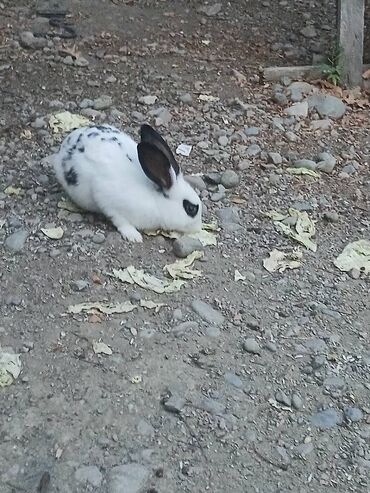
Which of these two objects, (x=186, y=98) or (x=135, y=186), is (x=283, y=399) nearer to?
(x=135, y=186)

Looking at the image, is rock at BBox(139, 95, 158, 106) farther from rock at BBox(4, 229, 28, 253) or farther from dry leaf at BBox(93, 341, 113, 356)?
dry leaf at BBox(93, 341, 113, 356)

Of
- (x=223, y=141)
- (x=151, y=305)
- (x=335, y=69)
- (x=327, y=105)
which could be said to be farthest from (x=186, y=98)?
(x=151, y=305)

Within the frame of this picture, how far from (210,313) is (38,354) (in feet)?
2.59

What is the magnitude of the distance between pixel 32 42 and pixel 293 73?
180 cm

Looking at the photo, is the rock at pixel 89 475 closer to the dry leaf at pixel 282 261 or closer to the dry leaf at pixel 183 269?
the dry leaf at pixel 183 269

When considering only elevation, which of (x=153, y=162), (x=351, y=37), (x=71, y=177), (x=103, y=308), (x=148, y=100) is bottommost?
(x=148, y=100)

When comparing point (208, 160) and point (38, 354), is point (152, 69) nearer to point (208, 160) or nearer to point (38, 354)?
point (208, 160)

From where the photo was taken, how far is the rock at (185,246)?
4.39 meters

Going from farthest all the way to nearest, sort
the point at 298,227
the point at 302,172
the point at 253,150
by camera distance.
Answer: the point at 253,150 < the point at 302,172 < the point at 298,227

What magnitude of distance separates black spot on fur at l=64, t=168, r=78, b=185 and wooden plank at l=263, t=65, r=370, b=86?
6.80 feet

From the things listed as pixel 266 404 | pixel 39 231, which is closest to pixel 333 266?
pixel 266 404

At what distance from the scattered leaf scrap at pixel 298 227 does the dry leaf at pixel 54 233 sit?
1.11 meters

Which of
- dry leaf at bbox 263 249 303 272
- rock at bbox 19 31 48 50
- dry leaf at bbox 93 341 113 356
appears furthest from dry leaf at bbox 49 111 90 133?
dry leaf at bbox 93 341 113 356

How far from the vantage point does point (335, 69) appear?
240 inches
